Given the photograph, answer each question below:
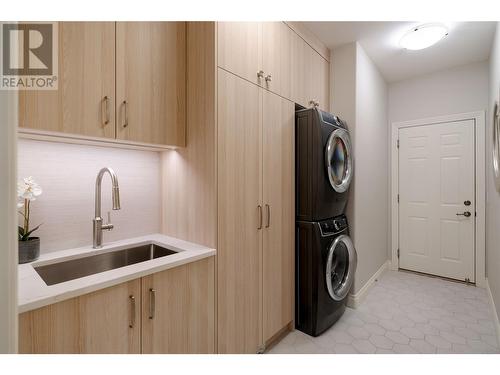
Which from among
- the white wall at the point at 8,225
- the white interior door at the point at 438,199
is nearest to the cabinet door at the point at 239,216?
the white wall at the point at 8,225

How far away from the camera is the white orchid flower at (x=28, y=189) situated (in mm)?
1220

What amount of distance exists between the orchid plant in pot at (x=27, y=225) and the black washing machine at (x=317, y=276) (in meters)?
1.66

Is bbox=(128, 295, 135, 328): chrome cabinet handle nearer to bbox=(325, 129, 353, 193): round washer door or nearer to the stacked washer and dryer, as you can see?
the stacked washer and dryer

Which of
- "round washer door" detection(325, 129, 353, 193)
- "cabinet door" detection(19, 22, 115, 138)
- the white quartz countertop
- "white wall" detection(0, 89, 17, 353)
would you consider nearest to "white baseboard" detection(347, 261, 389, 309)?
"round washer door" detection(325, 129, 353, 193)

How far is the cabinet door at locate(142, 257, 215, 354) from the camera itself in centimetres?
118

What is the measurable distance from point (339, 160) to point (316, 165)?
0.37 meters

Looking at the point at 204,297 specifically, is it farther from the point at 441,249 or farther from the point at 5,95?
the point at 441,249

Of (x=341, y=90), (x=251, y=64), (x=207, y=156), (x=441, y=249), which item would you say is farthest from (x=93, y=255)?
(x=441, y=249)

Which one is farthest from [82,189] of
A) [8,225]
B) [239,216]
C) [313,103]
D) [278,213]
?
[313,103]

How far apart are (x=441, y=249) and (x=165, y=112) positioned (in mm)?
3653

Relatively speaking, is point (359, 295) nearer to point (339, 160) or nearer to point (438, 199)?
point (339, 160)

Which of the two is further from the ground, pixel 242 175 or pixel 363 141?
pixel 363 141

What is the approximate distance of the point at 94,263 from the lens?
4.81ft

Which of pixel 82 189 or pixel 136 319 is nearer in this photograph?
pixel 136 319
